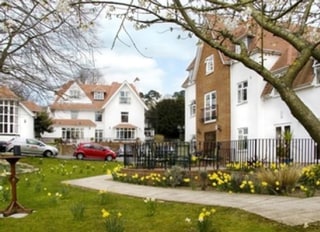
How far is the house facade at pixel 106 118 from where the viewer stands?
66.4m

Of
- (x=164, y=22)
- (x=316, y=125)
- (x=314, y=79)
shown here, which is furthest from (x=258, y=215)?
(x=314, y=79)

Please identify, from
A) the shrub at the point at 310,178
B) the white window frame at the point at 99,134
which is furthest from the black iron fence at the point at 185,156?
the white window frame at the point at 99,134

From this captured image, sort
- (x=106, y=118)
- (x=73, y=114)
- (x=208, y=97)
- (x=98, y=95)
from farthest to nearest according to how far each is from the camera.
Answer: (x=98, y=95) < (x=73, y=114) < (x=106, y=118) < (x=208, y=97)

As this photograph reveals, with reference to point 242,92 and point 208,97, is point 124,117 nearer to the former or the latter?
point 208,97

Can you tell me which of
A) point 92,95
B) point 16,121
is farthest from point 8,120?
point 92,95

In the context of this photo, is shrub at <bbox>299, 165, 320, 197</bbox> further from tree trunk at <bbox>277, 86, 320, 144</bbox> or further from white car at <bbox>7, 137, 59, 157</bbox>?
white car at <bbox>7, 137, 59, 157</bbox>

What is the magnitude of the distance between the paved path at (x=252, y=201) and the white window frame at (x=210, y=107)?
2260cm

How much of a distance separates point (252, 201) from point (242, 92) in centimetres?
2270

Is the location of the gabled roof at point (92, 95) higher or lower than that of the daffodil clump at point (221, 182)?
higher

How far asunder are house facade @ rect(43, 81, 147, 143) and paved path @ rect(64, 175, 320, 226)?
52.4 meters

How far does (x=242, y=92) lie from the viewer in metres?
32.7

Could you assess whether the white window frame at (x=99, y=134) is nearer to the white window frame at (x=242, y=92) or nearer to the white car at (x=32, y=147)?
the white car at (x=32, y=147)

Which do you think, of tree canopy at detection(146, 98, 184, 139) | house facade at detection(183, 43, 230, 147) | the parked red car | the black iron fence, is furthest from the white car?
tree canopy at detection(146, 98, 184, 139)

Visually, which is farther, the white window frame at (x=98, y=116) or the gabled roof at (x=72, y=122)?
the white window frame at (x=98, y=116)
